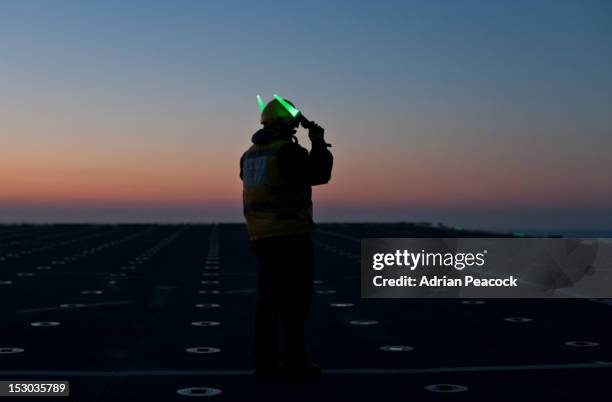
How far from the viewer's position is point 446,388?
273 inches

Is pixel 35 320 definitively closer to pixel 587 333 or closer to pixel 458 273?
pixel 587 333

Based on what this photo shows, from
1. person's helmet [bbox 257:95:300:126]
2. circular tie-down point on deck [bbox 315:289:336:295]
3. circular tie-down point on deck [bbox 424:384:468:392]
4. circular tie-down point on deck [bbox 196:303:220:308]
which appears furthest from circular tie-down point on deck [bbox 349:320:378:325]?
person's helmet [bbox 257:95:300:126]

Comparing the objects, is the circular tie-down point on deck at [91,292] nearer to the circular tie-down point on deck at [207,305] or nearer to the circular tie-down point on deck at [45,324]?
the circular tie-down point on deck at [207,305]

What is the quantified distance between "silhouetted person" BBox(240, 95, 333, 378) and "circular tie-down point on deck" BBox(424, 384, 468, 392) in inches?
38.7

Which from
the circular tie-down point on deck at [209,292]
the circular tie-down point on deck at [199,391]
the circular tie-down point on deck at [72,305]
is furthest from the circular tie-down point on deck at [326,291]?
the circular tie-down point on deck at [199,391]

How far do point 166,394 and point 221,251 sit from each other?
23.8m

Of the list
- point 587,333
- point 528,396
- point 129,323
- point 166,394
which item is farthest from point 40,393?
point 587,333

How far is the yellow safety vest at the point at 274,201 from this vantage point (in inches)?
285

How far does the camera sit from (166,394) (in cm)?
673

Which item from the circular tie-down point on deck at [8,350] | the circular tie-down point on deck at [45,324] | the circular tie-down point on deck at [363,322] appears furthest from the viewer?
the circular tie-down point on deck at [363,322]

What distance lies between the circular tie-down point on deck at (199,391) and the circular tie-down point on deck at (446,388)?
5.48 ft

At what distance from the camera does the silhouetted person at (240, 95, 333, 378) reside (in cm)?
718

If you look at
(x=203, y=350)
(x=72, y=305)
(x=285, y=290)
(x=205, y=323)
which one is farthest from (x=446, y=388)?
(x=72, y=305)

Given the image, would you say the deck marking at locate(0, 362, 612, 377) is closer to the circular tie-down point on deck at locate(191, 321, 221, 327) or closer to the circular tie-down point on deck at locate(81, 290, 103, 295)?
the circular tie-down point on deck at locate(191, 321, 221, 327)
